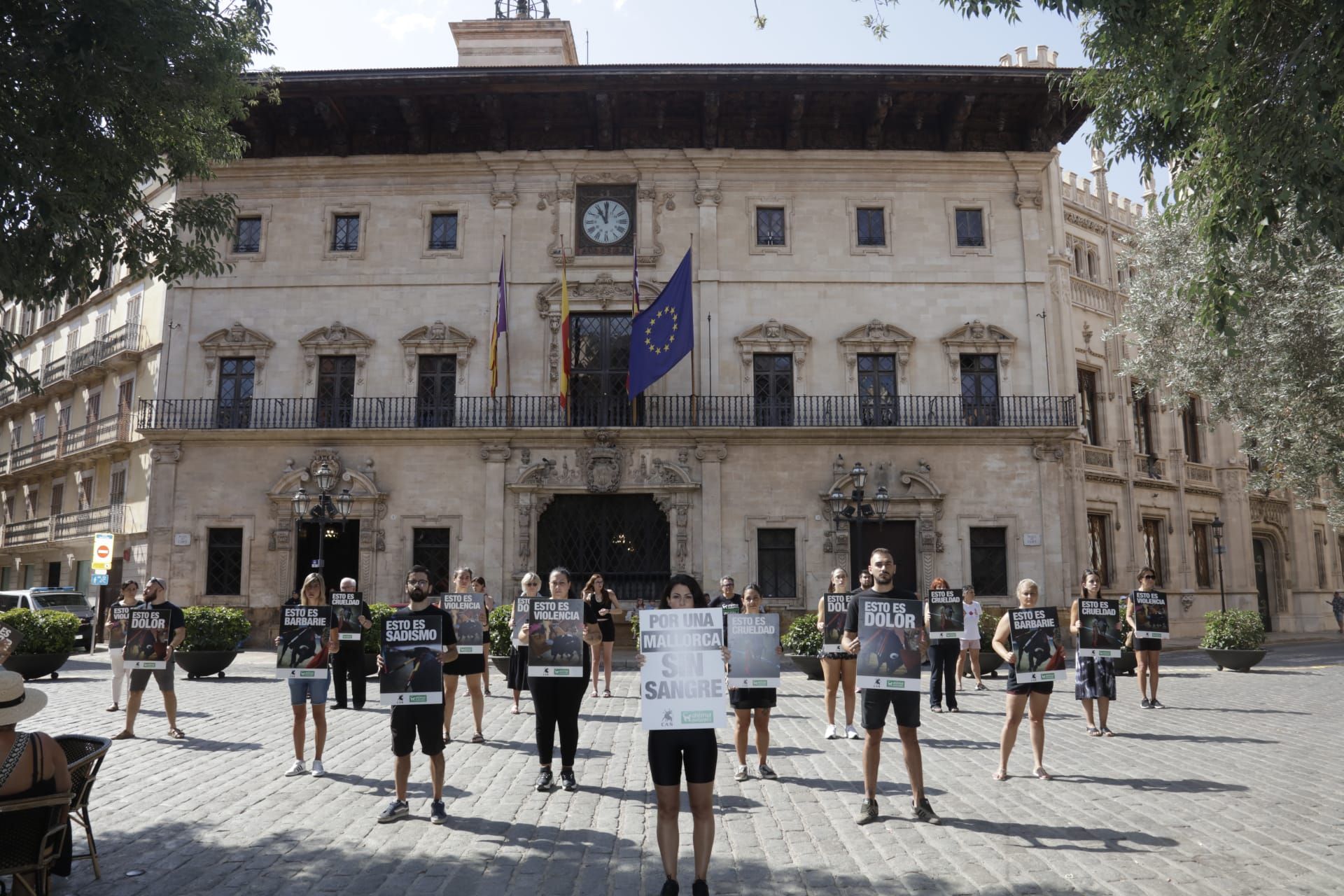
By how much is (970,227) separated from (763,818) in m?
24.1

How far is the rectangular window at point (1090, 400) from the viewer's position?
33.2 m

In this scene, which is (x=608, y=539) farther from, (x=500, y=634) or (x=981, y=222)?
(x=981, y=222)

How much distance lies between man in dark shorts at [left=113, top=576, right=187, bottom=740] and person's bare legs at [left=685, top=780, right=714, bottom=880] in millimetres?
8631

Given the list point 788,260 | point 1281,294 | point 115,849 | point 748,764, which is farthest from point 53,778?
point 788,260

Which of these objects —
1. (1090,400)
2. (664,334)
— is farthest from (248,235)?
(1090,400)

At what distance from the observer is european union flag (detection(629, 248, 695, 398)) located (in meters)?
25.2

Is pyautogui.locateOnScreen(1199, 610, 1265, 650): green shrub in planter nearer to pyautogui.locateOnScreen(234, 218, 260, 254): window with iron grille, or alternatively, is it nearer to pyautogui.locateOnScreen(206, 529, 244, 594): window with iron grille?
pyautogui.locateOnScreen(206, 529, 244, 594): window with iron grille

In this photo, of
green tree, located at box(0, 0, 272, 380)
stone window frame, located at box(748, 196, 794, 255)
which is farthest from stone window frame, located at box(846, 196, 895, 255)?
green tree, located at box(0, 0, 272, 380)

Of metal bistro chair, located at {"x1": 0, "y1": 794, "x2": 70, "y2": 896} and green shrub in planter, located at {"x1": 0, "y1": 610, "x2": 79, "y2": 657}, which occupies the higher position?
green shrub in planter, located at {"x1": 0, "y1": 610, "x2": 79, "y2": 657}

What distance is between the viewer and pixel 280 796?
8812 mm

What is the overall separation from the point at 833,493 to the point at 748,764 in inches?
575

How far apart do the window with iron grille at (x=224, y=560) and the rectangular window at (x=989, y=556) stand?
801 inches

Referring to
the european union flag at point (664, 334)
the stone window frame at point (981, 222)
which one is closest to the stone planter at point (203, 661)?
the european union flag at point (664, 334)

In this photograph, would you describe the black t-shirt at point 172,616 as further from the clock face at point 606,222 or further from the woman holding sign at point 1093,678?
the clock face at point 606,222
